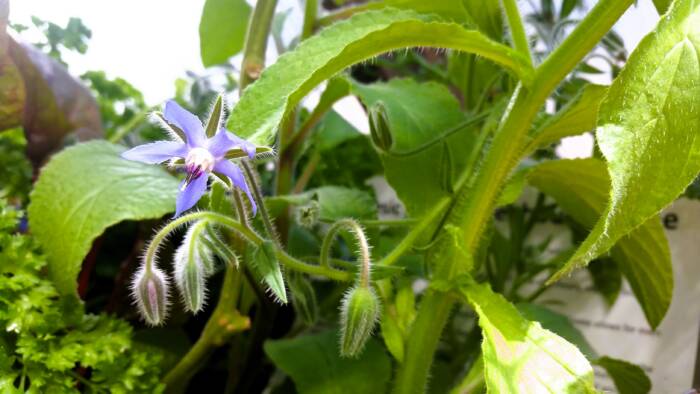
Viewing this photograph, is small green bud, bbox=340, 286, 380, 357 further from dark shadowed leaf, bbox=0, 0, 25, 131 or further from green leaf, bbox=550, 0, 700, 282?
dark shadowed leaf, bbox=0, 0, 25, 131

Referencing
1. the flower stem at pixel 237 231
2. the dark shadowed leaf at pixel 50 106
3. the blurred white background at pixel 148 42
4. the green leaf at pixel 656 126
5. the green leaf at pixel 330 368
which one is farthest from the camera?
the blurred white background at pixel 148 42

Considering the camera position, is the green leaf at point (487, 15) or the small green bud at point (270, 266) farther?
the green leaf at point (487, 15)

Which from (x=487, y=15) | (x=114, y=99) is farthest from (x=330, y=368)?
(x=114, y=99)

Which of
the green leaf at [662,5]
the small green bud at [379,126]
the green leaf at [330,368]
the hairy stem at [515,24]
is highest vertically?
the green leaf at [662,5]

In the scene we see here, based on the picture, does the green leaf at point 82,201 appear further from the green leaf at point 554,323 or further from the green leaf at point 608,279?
the green leaf at point 608,279

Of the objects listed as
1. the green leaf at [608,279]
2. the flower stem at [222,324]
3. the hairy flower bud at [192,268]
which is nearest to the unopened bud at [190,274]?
the hairy flower bud at [192,268]

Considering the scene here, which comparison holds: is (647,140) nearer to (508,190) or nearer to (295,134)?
(508,190)

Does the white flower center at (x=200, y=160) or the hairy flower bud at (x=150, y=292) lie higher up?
the white flower center at (x=200, y=160)
